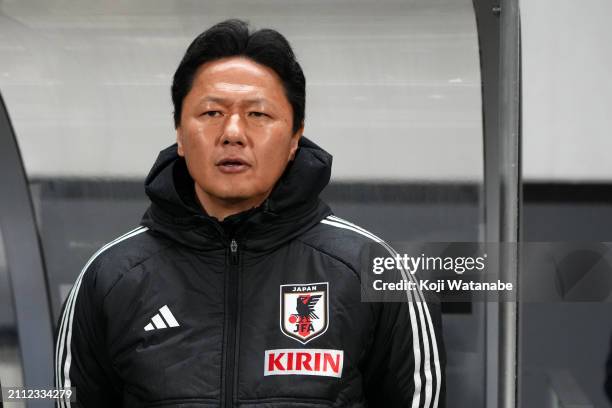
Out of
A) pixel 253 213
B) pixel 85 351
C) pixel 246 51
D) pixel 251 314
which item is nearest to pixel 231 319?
pixel 251 314

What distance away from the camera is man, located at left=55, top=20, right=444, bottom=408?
1509 mm

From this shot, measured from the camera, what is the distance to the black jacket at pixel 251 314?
150 cm

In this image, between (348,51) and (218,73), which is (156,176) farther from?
(348,51)

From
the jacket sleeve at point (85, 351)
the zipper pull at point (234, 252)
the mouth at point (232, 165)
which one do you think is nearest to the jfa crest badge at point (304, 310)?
the zipper pull at point (234, 252)

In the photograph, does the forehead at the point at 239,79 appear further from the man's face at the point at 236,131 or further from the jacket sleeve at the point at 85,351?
the jacket sleeve at the point at 85,351

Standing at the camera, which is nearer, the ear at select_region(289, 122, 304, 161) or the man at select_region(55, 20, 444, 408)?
the man at select_region(55, 20, 444, 408)

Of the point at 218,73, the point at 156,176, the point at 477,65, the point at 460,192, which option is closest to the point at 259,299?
the point at 156,176

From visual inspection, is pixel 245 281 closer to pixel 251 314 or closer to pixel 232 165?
pixel 251 314

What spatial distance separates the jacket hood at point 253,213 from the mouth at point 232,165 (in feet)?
0.22

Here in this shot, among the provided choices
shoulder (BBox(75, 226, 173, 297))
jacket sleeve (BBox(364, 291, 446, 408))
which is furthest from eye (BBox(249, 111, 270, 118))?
jacket sleeve (BBox(364, 291, 446, 408))

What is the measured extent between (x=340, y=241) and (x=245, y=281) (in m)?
0.18

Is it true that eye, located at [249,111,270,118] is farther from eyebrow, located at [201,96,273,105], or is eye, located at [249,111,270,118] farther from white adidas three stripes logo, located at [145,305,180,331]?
white adidas three stripes logo, located at [145,305,180,331]

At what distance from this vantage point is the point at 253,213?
4.99 ft

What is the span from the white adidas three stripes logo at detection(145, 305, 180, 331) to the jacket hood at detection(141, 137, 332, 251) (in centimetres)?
12
